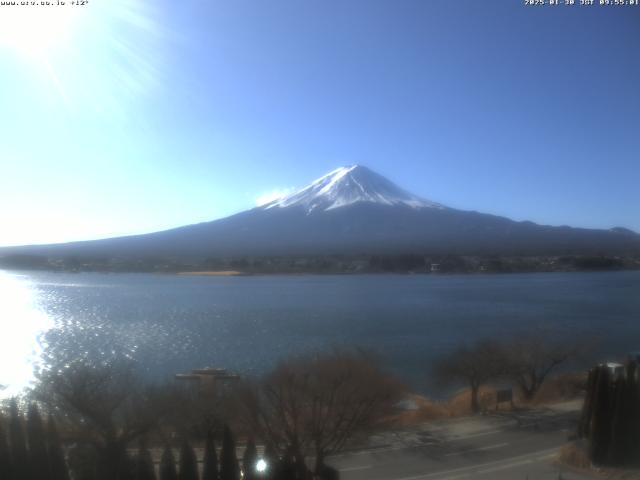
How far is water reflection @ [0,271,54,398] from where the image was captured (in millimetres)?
7329

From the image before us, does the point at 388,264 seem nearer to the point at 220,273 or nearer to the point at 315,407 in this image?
the point at 220,273

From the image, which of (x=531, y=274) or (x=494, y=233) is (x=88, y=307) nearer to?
(x=531, y=274)

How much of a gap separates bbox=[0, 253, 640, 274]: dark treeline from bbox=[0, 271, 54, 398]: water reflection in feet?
44.3

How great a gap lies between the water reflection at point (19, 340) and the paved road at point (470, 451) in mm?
3798

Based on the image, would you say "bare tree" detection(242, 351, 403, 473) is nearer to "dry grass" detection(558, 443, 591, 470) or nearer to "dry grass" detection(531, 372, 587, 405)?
"dry grass" detection(558, 443, 591, 470)

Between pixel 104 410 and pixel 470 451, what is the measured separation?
9.64ft

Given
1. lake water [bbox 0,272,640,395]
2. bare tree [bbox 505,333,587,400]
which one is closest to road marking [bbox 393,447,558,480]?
bare tree [bbox 505,333,587,400]

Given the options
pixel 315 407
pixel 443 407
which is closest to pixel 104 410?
pixel 315 407

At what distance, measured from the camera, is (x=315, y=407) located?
4.62 m

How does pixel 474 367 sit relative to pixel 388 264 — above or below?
below

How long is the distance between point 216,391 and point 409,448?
190cm

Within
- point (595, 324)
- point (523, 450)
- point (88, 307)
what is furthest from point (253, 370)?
point (88, 307)

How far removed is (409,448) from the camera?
4.96 meters

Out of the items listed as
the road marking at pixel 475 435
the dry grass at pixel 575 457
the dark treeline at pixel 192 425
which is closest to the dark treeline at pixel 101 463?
the dark treeline at pixel 192 425
